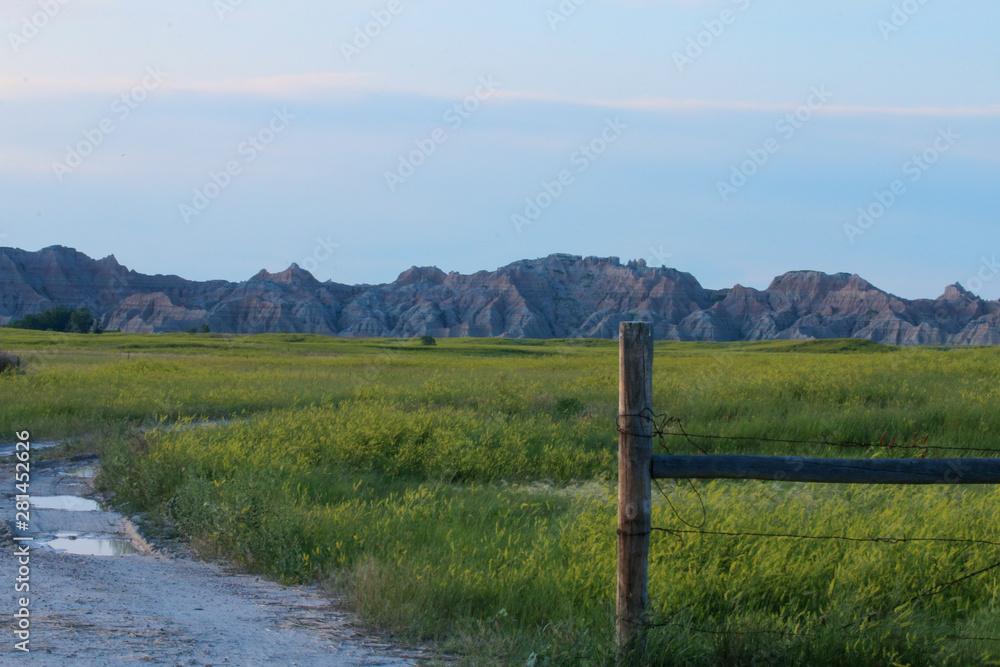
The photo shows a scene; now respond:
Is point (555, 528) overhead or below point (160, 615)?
overhead

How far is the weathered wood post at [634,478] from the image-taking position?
441 cm

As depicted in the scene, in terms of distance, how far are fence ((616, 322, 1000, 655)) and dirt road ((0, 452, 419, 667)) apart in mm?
1471

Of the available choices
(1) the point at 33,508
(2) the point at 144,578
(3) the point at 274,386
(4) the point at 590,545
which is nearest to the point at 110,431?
(1) the point at 33,508

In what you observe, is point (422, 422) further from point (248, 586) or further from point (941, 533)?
point (941, 533)

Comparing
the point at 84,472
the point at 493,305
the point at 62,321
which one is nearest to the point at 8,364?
the point at 84,472

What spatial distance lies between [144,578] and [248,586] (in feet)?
2.93

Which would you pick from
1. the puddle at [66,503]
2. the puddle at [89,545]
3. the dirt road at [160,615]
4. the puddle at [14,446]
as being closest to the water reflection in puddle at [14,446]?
the puddle at [14,446]

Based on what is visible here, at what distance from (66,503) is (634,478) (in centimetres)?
866

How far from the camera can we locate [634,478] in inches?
175

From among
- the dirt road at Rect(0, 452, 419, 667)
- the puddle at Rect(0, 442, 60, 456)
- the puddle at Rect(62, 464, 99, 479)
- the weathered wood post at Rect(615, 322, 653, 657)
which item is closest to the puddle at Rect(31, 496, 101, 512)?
the puddle at Rect(62, 464, 99, 479)

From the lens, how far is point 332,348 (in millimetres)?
63812

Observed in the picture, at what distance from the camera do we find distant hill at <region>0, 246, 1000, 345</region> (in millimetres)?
152375

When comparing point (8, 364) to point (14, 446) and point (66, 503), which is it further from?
point (66, 503)

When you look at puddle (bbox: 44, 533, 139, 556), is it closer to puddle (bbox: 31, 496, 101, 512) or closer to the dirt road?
the dirt road
